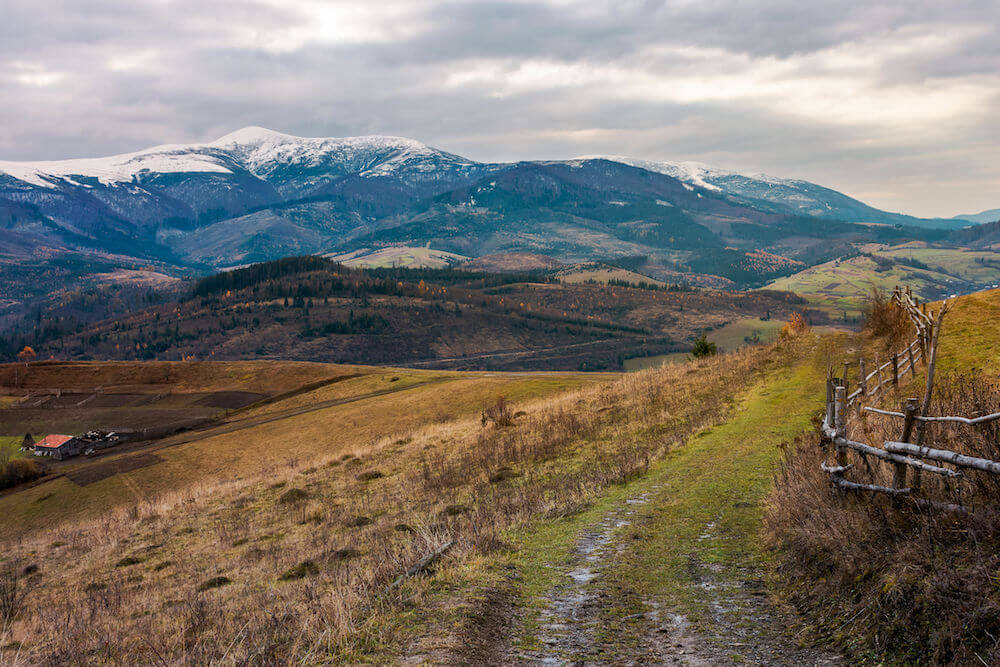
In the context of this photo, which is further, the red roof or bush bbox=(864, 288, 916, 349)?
the red roof

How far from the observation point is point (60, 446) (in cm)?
5800

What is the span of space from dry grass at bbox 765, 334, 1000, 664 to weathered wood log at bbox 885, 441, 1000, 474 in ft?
1.16

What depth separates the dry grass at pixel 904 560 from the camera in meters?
4.65

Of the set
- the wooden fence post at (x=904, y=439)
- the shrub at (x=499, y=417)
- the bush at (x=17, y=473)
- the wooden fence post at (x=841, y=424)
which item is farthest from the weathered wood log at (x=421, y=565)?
the bush at (x=17, y=473)

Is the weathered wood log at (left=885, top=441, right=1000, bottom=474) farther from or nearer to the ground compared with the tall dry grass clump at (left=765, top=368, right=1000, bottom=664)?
farther from the ground

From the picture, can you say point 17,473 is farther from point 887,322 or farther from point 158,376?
point 887,322

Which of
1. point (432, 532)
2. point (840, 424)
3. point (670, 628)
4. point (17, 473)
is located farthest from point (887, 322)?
point (17, 473)

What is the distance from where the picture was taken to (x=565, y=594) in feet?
24.4

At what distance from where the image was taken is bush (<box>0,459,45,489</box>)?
4528 centimetres

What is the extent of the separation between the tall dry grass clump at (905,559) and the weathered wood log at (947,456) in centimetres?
33

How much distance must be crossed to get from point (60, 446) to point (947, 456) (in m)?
71.7

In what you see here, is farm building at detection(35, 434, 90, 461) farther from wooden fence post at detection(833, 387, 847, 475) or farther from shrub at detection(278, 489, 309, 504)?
wooden fence post at detection(833, 387, 847, 475)

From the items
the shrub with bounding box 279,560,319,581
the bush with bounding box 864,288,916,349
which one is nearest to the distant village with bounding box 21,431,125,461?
the shrub with bounding box 279,560,319,581

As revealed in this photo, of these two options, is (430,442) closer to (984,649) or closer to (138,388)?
(984,649)
